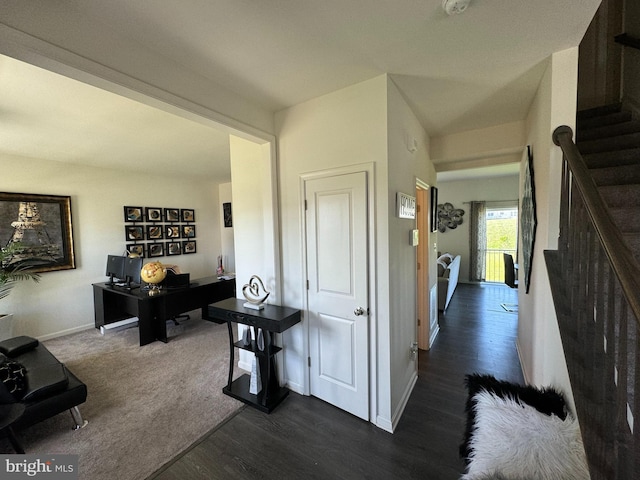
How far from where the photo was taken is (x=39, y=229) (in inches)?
145

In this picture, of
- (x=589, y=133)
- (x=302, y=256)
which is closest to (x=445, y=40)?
(x=589, y=133)

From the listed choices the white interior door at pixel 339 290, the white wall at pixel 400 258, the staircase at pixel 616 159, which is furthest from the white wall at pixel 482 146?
the white interior door at pixel 339 290

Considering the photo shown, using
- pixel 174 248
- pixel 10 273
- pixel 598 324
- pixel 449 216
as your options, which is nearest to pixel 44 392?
pixel 10 273

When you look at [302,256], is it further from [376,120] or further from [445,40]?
[445,40]

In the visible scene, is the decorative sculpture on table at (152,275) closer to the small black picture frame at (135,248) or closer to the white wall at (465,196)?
the small black picture frame at (135,248)

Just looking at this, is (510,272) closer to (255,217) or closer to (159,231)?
(255,217)

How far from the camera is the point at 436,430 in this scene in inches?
77.0

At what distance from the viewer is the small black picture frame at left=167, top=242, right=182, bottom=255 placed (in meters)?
5.19

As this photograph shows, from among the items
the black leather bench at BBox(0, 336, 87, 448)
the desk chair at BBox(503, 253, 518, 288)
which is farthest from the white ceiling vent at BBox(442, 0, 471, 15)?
the desk chair at BBox(503, 253, 518, 288)

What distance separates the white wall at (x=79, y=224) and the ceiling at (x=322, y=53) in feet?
4.53

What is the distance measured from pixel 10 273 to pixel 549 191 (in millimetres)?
5877

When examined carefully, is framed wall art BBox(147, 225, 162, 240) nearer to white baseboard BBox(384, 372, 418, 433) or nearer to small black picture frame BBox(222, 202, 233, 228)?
small black picture frame BBox(222, 202, 233, 228)

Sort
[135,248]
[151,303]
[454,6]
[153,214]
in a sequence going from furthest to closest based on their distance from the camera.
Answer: [153,214] < [135,248] < [151,303] < [454,6]

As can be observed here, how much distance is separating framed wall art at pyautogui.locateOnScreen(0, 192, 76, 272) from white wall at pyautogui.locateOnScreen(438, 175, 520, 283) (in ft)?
27.2
